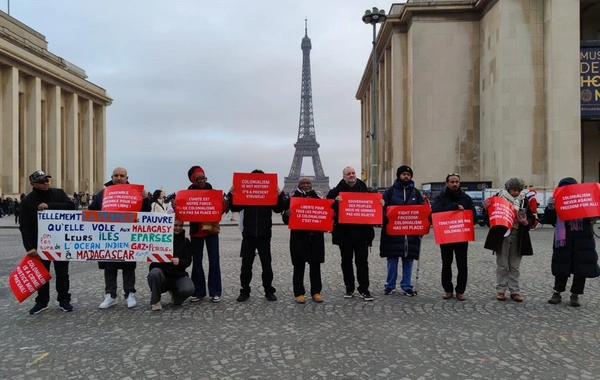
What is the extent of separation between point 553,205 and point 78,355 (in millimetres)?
6566

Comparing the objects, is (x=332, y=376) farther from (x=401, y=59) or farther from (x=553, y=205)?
(x=401, y=59)

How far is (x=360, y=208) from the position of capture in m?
7.95

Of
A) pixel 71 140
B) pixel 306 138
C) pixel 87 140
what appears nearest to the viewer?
pixel 71 140

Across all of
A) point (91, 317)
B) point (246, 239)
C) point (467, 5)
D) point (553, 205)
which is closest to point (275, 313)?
point (246, 239)

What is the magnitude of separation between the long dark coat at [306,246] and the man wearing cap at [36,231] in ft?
10.6

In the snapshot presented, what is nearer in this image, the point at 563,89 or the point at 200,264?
the point at 200,264

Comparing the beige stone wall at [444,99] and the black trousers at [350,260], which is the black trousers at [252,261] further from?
the beige stone wall at [444,99]

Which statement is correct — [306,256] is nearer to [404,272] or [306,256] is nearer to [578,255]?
[404,272]

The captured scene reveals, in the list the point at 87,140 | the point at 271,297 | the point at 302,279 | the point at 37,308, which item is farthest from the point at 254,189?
the point at 87,140

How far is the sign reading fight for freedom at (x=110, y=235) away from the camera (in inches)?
290

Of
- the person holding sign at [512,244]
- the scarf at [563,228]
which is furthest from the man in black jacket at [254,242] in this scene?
the scarf at [563,228]

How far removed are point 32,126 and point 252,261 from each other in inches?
2165

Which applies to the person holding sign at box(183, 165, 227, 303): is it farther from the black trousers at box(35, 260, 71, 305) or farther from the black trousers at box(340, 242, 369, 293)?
the black trousers at box(340, 242, 369, 293)

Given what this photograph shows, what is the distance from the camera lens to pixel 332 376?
15.0ft
